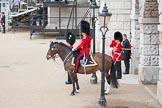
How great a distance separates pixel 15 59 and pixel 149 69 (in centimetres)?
1045

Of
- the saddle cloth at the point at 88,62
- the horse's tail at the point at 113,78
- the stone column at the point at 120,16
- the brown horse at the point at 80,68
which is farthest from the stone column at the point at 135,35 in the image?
the stone column at the point at 120,16

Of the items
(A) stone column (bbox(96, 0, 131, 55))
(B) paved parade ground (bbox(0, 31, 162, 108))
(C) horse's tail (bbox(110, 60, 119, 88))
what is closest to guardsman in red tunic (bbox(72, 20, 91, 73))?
(C) horse's tail (bbox(110, 60, 119, 88))

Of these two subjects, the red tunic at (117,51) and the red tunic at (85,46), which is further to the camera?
the red tunic at (117,51)

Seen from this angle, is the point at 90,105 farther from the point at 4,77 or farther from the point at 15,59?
the point at 15,59

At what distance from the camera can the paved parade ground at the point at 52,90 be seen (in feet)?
46.1

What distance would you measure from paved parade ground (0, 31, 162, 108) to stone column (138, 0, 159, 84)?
50 cm

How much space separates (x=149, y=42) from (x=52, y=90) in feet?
12.6

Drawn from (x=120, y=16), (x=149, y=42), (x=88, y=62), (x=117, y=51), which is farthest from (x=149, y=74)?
(x=120, y=16)

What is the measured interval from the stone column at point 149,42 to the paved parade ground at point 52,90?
1.63 ft

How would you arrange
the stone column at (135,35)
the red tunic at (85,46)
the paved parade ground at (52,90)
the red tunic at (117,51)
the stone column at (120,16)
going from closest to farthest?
the paved parade ground at (52,90)
the red tunic at (85,46)
the red tunic at (117,51)
the stone column at (135,35)
the stone column at (120,16)

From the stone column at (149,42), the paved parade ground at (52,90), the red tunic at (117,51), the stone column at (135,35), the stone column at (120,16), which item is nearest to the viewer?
the paved parade ground at (52,90)

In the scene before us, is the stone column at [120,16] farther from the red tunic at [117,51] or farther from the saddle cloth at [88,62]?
the saddle cloth at [88,62]

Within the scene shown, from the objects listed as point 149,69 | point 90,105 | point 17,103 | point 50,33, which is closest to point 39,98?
point 17,103

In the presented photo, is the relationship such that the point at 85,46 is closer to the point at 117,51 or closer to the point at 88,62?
the point at 88,62
